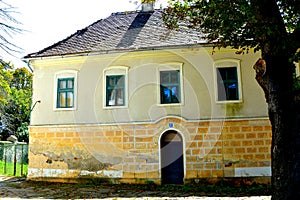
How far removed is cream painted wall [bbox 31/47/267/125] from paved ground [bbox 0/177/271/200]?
9.57 ft

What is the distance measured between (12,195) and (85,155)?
3.60m

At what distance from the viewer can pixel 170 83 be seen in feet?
46.3

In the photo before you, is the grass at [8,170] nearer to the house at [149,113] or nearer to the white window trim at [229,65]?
the house at [149,113]

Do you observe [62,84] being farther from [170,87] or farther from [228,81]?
[228,81]

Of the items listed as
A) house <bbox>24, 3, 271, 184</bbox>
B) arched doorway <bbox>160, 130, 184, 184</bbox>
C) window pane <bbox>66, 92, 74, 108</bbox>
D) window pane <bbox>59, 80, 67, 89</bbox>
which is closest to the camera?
house <bbox>24, 3, 271, 184</bbox>

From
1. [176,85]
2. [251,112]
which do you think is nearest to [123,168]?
[176,85]

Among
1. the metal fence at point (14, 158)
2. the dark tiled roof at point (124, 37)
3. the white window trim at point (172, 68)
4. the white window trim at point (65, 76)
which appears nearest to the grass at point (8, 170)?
the metal fence at point (14, 158)

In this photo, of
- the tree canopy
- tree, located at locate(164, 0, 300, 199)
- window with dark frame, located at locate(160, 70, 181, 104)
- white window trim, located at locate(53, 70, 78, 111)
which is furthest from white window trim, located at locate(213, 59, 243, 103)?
white window trim, located at locate(53, 70, 78, 111)

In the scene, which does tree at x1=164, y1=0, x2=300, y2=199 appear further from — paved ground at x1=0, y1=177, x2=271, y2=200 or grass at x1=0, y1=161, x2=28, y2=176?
grass at x1=0, y1=161, x2=28, y2=176

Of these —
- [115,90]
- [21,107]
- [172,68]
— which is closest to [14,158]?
[115,90]

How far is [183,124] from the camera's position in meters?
13.6

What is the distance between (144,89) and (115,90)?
1418 millimetres

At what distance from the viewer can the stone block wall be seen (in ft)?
42.9

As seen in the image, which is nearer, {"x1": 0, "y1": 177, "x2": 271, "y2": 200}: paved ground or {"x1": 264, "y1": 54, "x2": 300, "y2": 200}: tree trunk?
{"x1": 264, "y1": 54, "x2": 300, "y2": 200}: tree trunk
